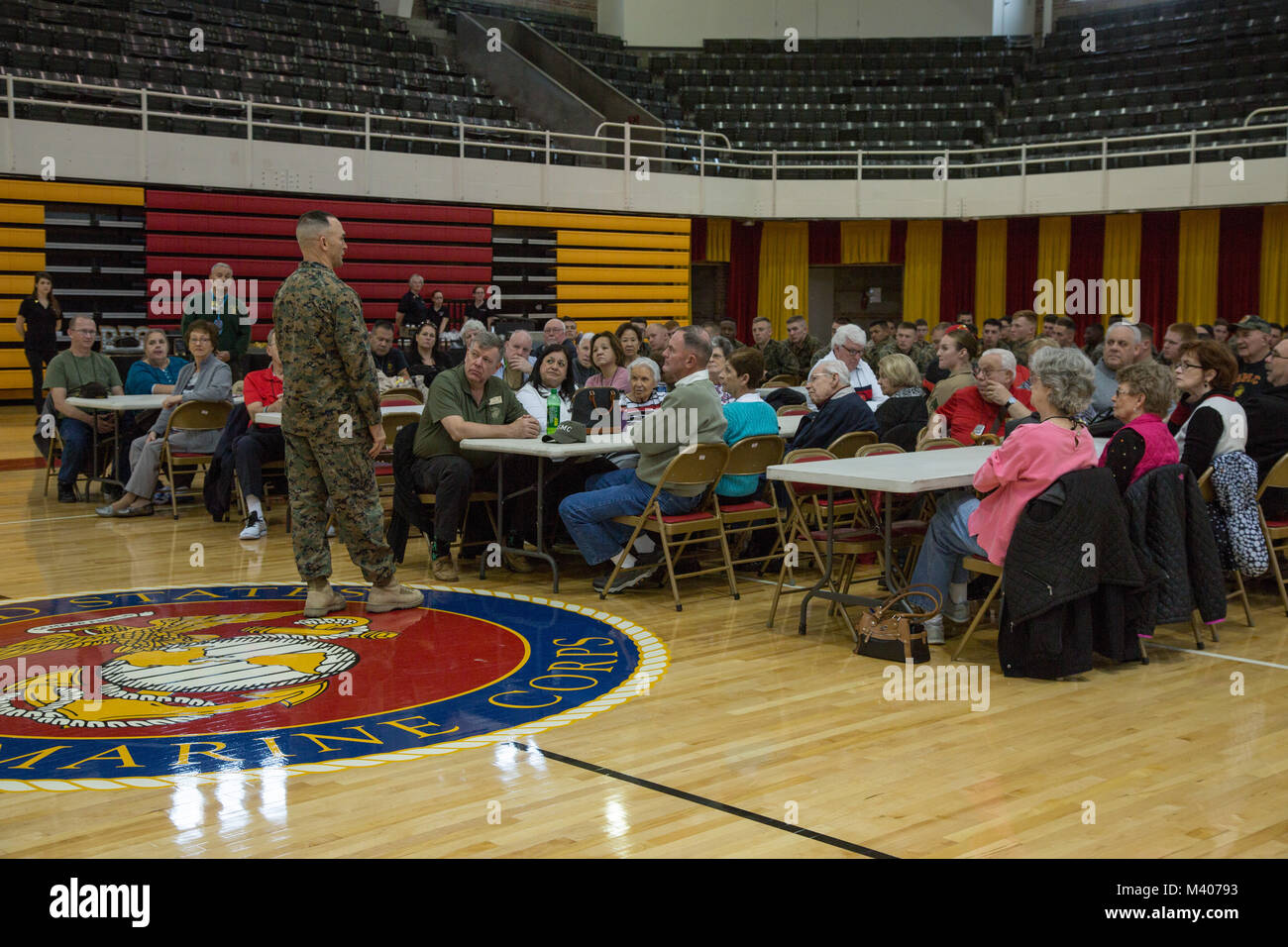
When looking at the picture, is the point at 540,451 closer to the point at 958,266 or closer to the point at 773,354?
the point at 773,354

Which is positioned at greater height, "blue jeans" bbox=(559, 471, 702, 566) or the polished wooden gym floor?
"blue jeans" bbox=(559, 471, 702, 566)

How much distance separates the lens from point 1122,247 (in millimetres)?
16188

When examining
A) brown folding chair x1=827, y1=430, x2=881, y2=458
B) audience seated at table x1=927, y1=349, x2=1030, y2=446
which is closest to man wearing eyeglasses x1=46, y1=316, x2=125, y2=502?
brown folding chair x1=827, y1=430, x2=881, y2=458

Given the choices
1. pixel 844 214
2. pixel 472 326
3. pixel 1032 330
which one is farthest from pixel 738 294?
pixel 472 326

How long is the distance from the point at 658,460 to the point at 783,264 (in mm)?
13452

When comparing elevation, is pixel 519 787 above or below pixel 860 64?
below

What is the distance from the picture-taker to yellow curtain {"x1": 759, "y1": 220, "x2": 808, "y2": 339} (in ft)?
59.7

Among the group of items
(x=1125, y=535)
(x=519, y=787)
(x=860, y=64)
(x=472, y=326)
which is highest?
(x=860, y=64)

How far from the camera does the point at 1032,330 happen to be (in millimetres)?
8773

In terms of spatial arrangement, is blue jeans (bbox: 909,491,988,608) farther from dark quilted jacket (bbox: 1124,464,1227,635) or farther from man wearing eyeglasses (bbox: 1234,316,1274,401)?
man wearing eyeglasses (bbox: 1234,316,1274,401)

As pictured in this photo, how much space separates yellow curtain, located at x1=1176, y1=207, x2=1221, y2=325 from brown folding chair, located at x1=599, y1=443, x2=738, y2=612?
1228cm

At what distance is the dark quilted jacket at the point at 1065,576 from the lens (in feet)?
13.0
